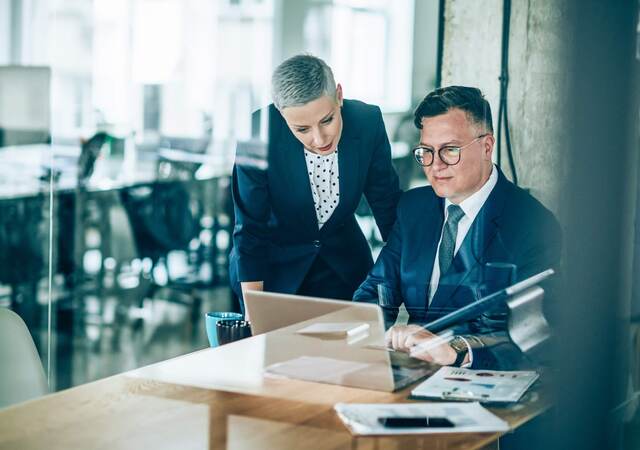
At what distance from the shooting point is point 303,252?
10.00 ft

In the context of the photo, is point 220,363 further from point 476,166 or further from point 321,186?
point 476,166

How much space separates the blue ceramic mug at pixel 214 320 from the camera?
3072 millimetres

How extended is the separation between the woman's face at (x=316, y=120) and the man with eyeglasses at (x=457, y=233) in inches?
10.3

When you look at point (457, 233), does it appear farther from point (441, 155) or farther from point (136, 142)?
point (136, 142)

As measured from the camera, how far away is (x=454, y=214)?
279 centimetres

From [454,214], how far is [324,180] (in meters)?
0.45

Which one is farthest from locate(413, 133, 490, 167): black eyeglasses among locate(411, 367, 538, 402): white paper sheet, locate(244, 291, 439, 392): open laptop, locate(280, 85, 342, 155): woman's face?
locate(411, 367, 538, 402): white paper sheet

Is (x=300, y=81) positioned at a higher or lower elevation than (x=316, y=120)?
higher

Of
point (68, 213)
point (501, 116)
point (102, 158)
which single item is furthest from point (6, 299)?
point (501, 116)

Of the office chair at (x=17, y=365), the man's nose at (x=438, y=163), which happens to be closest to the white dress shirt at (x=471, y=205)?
the man's nose at (x=438, y=163)

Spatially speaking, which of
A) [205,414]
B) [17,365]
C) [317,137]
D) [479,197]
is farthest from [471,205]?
[17,365]

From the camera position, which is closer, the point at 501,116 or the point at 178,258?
the point at 501,116

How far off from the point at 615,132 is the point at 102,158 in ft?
6.22

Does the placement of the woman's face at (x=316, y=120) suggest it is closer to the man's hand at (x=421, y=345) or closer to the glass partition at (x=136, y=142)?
the glass partition at (x=136, y=142)
